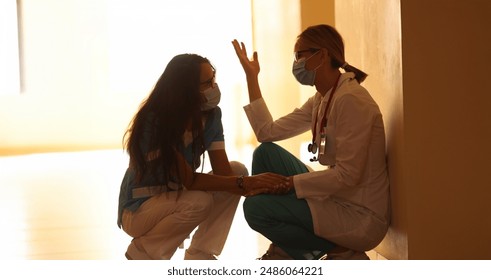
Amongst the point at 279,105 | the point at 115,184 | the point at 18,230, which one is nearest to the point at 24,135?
the point at 279,105

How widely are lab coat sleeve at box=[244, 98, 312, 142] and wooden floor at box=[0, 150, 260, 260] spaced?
553mm

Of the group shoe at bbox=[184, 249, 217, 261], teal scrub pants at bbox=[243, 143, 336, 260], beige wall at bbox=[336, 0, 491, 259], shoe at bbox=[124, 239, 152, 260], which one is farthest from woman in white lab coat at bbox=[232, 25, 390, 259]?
shoe at bbox=[124, 239, 152, 260]

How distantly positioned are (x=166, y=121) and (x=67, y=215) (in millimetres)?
2237

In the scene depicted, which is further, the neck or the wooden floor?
the wooden floor

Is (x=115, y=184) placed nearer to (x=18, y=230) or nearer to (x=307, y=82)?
(x=18, y=230)

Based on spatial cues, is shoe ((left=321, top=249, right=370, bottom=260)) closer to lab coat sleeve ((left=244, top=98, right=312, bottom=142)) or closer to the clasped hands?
the clasped hands

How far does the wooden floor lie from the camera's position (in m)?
3.78

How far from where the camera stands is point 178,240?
9.88ft

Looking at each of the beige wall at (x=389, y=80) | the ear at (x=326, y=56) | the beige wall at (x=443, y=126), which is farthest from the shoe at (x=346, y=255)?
the ear at (x=326, y=56)

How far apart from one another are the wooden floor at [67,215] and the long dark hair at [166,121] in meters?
0.67

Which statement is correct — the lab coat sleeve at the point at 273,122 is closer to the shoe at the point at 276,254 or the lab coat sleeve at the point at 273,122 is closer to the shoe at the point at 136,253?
the shoe at the point at 276,254

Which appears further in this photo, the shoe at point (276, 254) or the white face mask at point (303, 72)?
the shoe at point (276, 254)

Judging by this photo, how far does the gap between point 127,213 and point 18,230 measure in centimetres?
160

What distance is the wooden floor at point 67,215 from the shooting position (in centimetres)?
378
